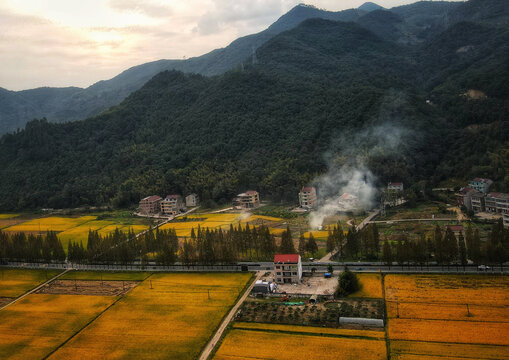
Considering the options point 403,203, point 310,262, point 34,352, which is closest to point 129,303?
point 34,352

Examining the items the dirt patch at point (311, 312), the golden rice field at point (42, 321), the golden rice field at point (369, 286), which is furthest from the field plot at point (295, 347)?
the golden rice field at point (42, 321)

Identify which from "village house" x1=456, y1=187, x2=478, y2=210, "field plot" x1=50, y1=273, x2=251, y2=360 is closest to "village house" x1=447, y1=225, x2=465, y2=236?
"village house" x1=456, y1=187, x2=478, y2=210

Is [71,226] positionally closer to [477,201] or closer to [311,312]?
[311,312]

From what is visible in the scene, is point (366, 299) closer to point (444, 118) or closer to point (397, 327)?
point (397, 327)

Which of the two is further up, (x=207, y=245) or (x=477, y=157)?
(x=477, y=157)

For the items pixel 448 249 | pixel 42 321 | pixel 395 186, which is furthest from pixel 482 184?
pixel 42 321

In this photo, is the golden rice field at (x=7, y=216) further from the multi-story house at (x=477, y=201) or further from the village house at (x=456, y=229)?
the multi-story house at (x=477, y=201)
